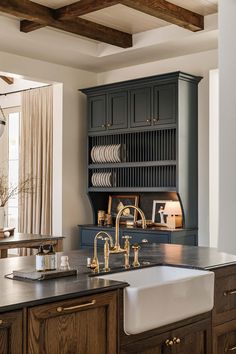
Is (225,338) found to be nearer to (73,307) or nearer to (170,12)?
(73,307)

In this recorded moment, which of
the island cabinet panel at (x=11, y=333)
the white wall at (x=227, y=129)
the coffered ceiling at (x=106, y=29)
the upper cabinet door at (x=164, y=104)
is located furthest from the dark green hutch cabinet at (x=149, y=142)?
the island cabinet panel at (x=11, y=333)

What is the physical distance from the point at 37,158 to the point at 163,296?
492 centimetres

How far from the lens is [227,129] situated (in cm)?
396

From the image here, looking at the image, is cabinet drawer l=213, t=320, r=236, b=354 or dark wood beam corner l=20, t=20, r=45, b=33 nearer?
cabinet drawer l=213, t=320, r=236, b=354

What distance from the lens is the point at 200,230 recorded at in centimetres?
606

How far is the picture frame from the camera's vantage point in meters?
6.19

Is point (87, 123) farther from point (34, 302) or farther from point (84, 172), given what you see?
point (34, 302)

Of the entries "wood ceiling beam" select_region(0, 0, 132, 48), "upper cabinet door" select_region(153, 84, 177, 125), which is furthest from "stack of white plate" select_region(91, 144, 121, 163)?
"wood ceiling beam" select_region(0, 0, 132, 48)

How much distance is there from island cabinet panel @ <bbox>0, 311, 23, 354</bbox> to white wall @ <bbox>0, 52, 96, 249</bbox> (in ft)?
15.3

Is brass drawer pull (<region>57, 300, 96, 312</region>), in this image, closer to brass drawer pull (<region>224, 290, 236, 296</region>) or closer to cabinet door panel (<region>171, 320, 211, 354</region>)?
cabinet door panel (<region>171, 320, 211, 354</region>)

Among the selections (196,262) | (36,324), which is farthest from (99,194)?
(36,324)

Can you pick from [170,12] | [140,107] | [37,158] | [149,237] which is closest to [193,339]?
[149,237]

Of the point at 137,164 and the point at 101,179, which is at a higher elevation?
the point at 137,164

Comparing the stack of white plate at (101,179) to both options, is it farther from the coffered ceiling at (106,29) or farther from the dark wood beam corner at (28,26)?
the dark wood beam corner at (28,26)
